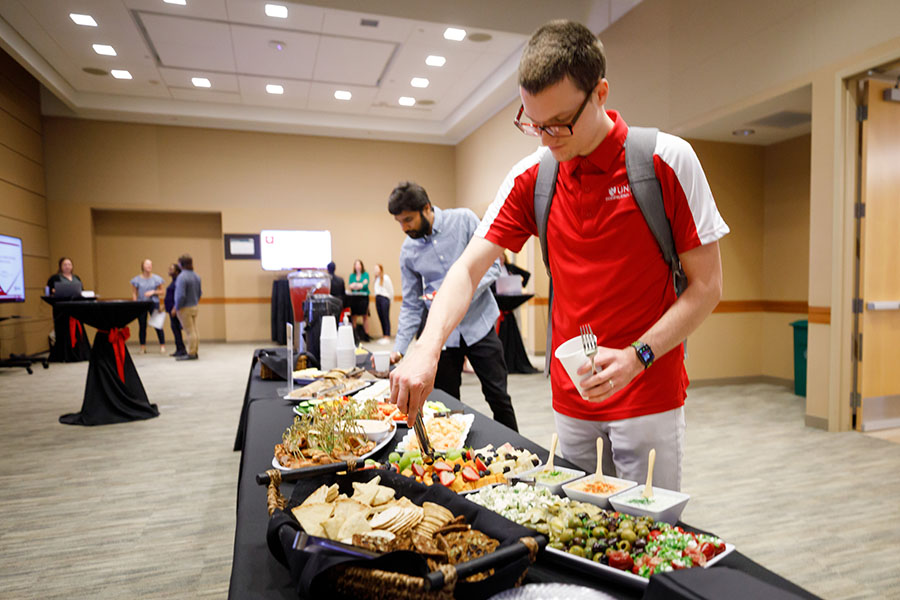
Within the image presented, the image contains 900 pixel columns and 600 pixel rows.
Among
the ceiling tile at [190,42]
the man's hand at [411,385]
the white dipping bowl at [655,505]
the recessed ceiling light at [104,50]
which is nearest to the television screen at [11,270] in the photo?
the recessed ceiling light at [104,50]

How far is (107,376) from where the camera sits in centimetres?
461

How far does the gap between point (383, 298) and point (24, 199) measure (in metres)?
5.96

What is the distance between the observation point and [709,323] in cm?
578

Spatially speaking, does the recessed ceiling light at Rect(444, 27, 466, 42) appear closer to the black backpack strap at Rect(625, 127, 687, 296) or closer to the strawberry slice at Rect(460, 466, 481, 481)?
the black backpack strap at Rect(625, 127, 687, 296)

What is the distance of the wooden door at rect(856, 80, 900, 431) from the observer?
3.96 m

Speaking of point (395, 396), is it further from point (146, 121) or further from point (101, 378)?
point (146, 121)

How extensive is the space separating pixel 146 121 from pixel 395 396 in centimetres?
1102

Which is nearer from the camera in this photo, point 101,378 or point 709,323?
point 101,378

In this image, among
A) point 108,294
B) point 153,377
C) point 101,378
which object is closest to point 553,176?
point 101,378

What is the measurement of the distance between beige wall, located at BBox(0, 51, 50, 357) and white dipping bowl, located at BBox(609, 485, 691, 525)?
882 cm

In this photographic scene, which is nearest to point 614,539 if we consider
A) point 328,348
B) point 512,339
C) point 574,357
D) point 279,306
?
point 574,357

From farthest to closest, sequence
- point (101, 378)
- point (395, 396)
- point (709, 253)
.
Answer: point (101, 378) < point (709, 253) < point (395, 396)

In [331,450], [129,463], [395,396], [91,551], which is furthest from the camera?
[129,463]

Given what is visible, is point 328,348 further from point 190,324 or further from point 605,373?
point 190,324
